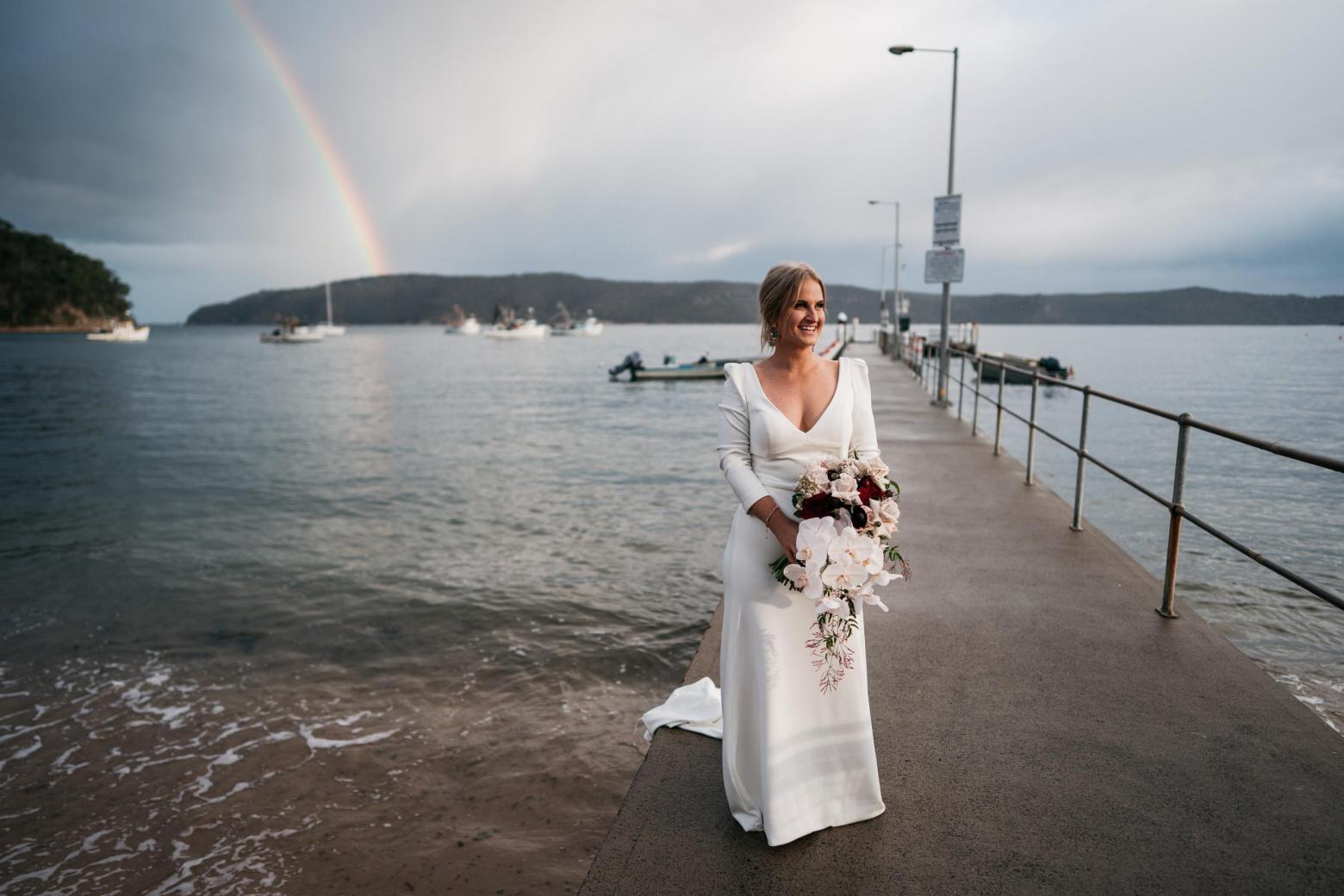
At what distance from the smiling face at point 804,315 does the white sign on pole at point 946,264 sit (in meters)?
15.3

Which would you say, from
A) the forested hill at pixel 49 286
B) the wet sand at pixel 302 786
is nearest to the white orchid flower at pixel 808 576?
the wet sand at pixel 302 786

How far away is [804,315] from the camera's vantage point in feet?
9.04

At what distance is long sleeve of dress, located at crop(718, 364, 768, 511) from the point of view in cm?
280

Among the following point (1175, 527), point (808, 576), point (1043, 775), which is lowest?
point (1043, 775)

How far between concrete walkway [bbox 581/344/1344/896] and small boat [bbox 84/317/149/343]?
594 ft

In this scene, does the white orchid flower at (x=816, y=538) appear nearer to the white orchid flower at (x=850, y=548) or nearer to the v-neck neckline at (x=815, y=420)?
the white orchid flower at (x=850, y=548)

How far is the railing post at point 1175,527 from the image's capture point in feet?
15.4

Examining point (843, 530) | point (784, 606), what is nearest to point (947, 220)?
point (784, 606)

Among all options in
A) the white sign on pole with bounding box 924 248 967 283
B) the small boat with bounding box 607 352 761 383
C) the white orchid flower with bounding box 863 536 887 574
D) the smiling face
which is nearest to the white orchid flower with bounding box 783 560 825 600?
the white orchid flower with bounding box 863 536 887 574

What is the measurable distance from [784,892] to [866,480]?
1.29m

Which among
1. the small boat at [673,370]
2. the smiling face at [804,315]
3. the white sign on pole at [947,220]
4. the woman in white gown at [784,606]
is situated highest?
the white sign on pole at [947,220]

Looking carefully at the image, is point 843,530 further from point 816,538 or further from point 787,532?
point 787,532

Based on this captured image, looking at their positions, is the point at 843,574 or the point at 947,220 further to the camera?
the point at 947,220

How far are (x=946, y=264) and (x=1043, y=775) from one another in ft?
51.1
